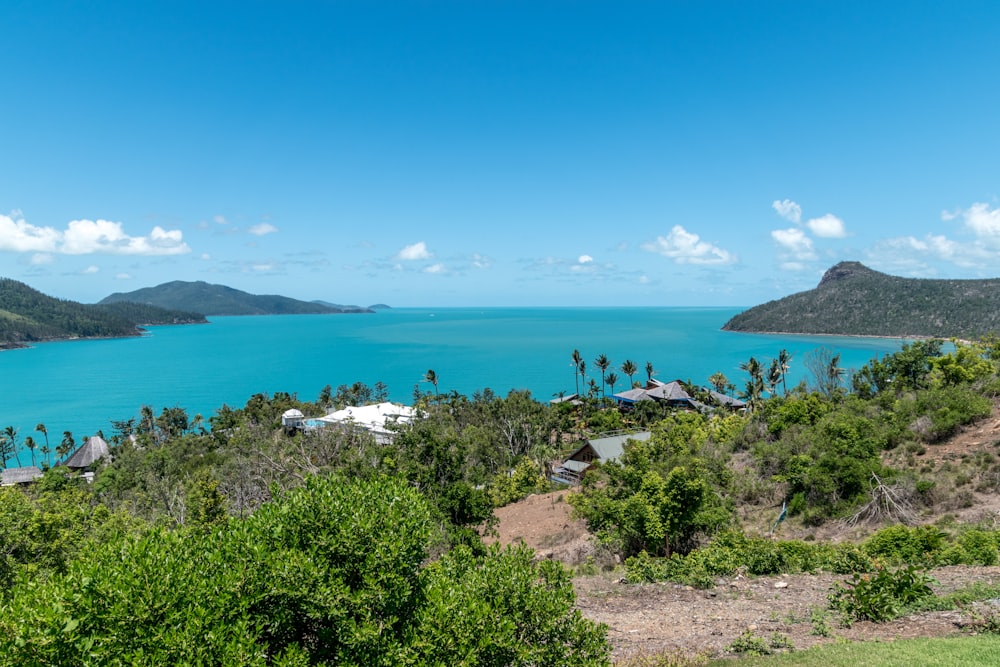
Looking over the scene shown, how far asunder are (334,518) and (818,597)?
10.4m

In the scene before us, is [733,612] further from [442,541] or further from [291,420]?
[291,420]

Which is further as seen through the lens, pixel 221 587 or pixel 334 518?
pixel 334 518

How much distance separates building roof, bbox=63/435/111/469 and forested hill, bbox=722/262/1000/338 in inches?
7178

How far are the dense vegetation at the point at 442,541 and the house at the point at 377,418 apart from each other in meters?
12.2

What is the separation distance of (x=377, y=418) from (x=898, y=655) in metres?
55.7

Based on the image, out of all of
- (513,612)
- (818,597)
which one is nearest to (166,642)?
(513,612)

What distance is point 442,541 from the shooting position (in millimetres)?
17859

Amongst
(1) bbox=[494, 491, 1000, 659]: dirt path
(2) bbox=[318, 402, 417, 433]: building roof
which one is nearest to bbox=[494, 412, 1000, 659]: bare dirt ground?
(1) bbox=[494, 491, 1000, 659]: dirt path

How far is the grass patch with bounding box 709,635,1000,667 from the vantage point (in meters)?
7.64

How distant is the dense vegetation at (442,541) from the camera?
597 cm

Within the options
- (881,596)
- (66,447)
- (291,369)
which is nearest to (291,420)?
(66,447)

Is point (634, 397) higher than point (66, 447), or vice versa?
point (634, 397)

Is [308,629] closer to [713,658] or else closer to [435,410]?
[713,658]

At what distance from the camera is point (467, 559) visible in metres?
8.79
